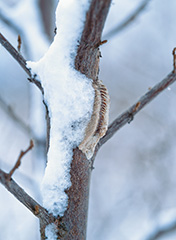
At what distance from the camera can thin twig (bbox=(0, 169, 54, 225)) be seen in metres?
0.43

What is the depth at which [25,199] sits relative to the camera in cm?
48

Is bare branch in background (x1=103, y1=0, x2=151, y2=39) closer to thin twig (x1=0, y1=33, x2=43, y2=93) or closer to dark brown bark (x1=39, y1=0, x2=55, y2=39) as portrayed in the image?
dark brown bark (x1=39, y1=0, x2=55, y2=39)

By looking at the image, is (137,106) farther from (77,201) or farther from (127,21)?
(127,21)

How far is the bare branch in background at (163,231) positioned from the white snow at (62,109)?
631 millimetres

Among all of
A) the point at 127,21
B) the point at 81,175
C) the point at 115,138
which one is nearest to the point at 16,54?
the point at 81,175

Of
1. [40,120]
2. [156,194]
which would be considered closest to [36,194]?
[40,120]

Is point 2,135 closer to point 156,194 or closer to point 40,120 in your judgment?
point 40,120

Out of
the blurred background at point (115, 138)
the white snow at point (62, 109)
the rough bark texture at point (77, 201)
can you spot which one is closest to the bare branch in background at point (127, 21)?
the blurred background at point (115, 138)

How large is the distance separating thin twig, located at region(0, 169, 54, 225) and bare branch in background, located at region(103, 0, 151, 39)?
0.87m

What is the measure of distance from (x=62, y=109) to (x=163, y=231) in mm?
749

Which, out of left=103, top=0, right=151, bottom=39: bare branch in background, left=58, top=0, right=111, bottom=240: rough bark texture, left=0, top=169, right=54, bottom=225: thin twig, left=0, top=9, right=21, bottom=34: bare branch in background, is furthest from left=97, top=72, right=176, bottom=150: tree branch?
left=0, top=9, right=21, bottom=34: bare branch in background

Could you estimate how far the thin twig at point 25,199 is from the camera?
43 cm

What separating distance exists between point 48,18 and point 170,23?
5.06ft

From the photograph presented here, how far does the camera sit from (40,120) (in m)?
1.41
